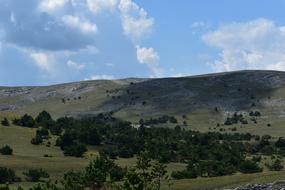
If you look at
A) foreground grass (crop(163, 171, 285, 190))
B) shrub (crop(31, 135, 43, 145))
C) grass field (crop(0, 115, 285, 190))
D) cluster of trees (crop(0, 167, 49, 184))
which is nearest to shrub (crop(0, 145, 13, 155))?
grass field (crop(0, 115, 285, 190))

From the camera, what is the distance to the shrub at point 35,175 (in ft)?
342

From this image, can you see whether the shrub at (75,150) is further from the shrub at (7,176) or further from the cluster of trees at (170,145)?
the shrub at (7,176)

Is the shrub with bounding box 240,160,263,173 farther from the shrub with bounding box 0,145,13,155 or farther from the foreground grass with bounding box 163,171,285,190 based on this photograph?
the shrub with bounding box 0,145,13,155

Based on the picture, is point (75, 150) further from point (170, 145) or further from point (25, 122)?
point (25, 122)

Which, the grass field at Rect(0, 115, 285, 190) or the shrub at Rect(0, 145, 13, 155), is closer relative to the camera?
the grass field at Rect(0, 115, 285, 190)

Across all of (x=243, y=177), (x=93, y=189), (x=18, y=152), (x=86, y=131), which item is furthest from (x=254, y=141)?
(x=93, y=189)

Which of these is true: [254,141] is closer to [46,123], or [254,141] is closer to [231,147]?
[231,147]

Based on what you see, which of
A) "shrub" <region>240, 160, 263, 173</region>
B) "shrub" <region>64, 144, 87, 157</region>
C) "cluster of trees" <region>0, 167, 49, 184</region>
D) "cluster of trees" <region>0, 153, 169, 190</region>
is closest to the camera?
"cluster of trees" <region>0, 153, 169, 190</region>

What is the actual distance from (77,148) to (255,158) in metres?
40.7

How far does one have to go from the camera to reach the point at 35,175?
10494 centimetres

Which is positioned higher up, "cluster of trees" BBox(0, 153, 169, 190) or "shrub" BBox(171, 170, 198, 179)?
"cluster of trees" BBox(0, 153, 169, 190)

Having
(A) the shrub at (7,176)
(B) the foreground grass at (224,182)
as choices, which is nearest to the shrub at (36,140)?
(A) the shrub at (7,176)

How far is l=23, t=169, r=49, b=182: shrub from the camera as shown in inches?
4099

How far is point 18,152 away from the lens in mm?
135750
